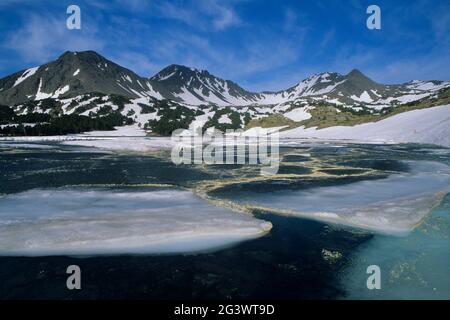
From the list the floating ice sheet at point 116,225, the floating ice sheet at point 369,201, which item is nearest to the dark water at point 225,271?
the floating ice sheet at point 116,225

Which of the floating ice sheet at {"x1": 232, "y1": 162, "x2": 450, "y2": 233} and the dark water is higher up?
the floating ice sheet at {"x1": 232, "y1": 162, "x2": 450, "y2": 233}

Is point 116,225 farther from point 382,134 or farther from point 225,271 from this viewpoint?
point 382,134

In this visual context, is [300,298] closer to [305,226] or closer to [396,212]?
[305,226]

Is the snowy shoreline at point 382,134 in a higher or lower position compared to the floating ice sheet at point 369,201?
higher

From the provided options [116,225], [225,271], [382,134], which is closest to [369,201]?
[225,271]

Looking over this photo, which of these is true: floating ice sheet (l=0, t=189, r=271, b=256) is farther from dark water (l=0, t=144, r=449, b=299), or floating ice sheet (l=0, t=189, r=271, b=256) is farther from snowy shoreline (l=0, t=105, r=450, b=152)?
snowy shoreline (l=0, t=105, r=450, b=152)

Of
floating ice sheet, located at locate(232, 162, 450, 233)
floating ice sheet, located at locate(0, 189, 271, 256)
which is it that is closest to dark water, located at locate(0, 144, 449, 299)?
floating ice sheet, located at locate(0, 189, 271, 256)

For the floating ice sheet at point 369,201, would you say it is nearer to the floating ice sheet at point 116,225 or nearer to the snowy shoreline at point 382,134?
the floating ice sheet at point 116,225
